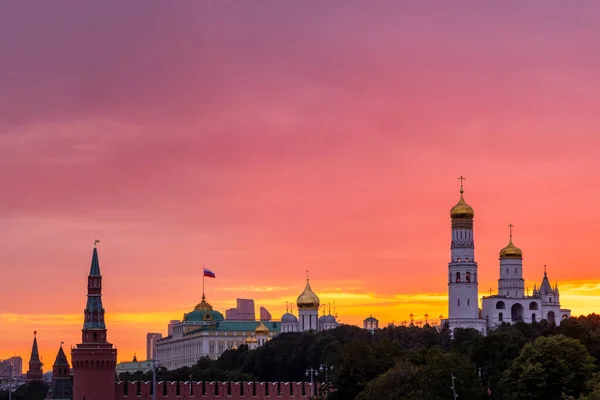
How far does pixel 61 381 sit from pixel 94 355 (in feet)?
117

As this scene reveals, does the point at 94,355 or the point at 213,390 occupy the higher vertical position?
the point at 94,355

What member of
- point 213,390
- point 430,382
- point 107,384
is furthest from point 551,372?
point 107,384

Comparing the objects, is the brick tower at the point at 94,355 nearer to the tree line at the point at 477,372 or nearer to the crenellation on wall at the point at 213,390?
the crenellation on wall at the point at 213,390

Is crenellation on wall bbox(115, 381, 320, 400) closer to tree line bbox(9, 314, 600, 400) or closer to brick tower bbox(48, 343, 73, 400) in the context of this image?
tree line bbox(9, 314, 600, 400)

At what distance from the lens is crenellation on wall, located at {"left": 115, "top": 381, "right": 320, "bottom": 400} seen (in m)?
139

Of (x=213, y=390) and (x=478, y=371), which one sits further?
(x=213, y=390)

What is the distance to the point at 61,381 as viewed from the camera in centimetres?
17375

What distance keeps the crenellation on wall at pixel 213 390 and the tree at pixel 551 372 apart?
130 feet

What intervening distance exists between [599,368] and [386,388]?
Result: 16446 millimetres

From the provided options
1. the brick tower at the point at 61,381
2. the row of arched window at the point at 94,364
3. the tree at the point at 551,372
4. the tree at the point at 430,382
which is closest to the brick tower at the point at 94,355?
the row of arched window at the point at 94,364

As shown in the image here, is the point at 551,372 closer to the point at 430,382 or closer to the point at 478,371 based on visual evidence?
the point at 430,382

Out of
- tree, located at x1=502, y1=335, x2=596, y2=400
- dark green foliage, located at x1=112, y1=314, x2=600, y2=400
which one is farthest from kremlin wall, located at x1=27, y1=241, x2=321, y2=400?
tree, located at x1=502, y1=335, x2=596, y2=400

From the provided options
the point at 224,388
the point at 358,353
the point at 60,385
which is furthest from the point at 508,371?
the point at 60,385

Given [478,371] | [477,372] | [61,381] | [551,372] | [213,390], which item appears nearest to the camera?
[551,372]
